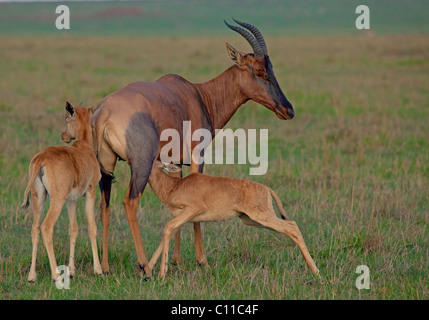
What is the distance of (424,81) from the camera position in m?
23.1

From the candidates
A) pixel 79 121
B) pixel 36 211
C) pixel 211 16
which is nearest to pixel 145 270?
pixel 36 211

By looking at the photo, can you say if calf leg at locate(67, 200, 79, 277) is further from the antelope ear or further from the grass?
the antelope ear

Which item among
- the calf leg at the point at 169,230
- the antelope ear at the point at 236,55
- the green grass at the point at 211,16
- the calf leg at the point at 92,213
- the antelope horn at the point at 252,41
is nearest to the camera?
the calf leg at the point at 169,230

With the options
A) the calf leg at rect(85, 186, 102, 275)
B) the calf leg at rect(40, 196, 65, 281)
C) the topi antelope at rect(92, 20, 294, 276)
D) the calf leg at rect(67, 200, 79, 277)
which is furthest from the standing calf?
the calf leg at rect(40, 196, 65, 281)

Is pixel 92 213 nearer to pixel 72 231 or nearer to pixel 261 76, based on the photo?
pixel 72 231

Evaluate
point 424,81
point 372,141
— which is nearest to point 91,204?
point 372,141

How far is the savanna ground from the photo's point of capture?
5.95 m

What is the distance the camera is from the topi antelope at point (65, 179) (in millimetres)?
5836

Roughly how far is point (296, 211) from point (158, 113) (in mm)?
2766

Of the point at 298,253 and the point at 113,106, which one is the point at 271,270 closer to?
the point at 298,253

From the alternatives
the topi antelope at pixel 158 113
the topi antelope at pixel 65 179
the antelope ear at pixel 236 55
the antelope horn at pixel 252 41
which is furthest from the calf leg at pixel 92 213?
the antelope horn at pixel 252 41

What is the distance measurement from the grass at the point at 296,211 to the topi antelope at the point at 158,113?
22.1 inches

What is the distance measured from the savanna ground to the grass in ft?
0.07

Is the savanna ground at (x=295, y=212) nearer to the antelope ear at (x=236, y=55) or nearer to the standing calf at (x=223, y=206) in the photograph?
the standing calf at (x=223, y=206)
